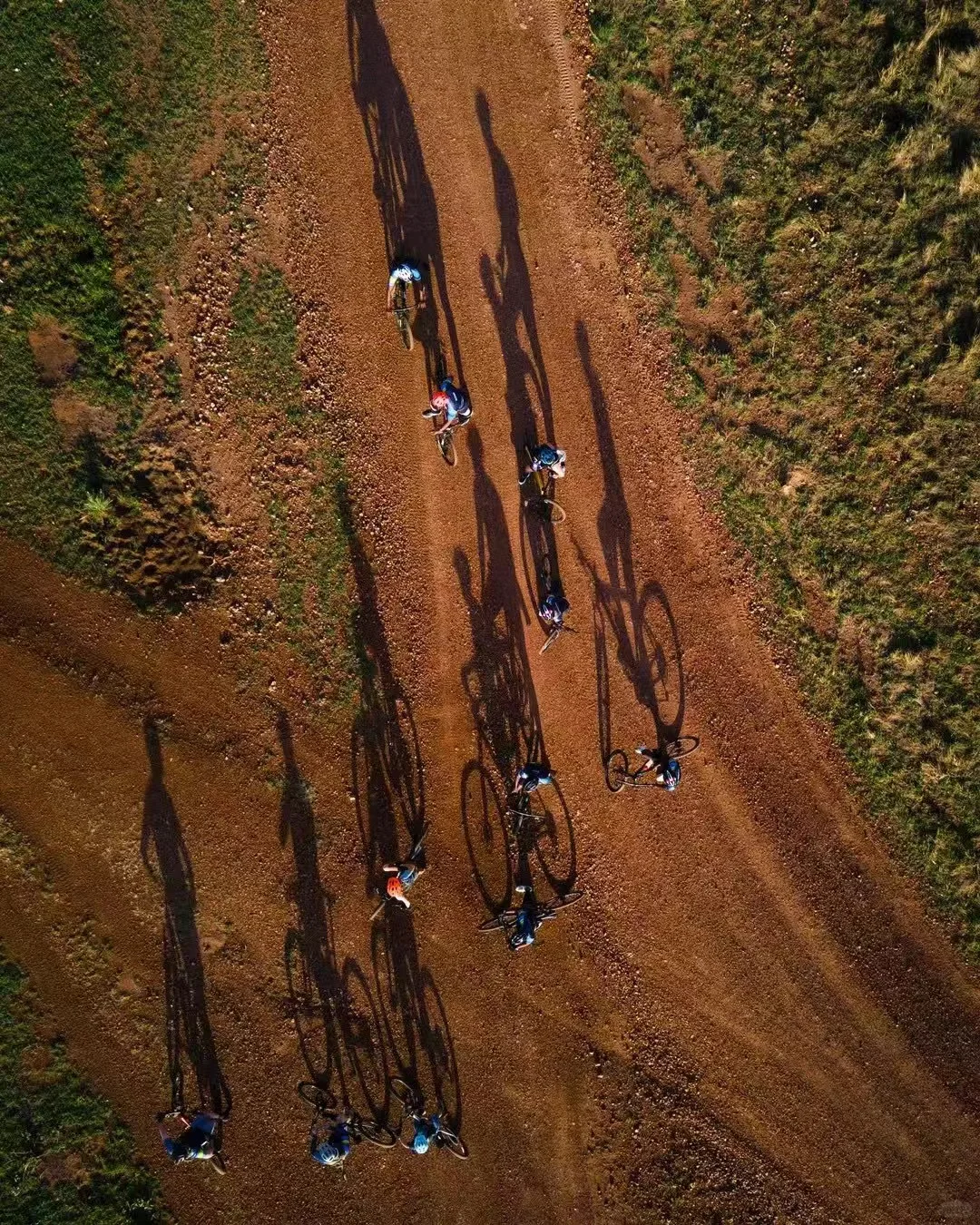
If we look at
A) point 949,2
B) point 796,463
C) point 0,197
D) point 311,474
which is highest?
point 0,197

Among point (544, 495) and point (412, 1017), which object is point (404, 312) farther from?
point (412, 1017)

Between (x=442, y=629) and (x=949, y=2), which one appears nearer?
(x=949, y=2)

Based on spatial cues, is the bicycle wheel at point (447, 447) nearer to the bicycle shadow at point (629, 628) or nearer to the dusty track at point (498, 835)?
the dusty track at point (498, 835)

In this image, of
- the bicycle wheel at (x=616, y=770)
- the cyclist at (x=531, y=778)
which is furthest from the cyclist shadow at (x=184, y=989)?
the bicycle wheel at (x=616, y=770)

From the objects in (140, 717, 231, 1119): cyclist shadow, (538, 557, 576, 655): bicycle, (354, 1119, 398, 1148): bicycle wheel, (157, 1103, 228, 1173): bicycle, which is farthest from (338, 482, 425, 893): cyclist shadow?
(157, 1103, 228, 1173): bicycle

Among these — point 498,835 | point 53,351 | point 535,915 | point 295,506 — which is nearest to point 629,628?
point 498,835

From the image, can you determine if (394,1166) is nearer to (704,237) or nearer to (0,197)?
(704,237)

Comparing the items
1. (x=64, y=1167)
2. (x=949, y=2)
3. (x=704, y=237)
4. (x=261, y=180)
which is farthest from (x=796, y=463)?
(x=64, y=1167)
